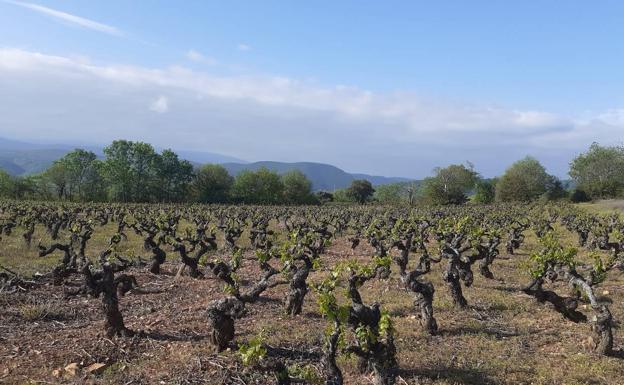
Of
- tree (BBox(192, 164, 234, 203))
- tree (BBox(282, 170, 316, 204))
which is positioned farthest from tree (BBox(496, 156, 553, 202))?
tree (BBox(192, 164, 234, 203))

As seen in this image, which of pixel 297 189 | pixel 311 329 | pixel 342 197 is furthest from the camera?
pixel 342 197

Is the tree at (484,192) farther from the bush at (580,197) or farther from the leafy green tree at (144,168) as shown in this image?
the leafy green tree at (144,168)

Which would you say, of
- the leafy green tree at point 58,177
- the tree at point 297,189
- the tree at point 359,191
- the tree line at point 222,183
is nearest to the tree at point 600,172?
the tree line at point 222,183

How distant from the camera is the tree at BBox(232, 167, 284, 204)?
106 metres

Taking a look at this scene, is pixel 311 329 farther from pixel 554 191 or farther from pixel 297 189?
pixel 554 191

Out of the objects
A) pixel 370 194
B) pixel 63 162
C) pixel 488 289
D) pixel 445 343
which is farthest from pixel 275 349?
pixel 370 194

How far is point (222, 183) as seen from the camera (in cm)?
10881

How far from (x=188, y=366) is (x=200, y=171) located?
10285 cm

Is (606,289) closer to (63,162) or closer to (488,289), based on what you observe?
(488,289)

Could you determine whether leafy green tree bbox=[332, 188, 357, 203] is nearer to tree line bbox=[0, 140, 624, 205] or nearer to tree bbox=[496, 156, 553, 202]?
tree line bbox=[0, 140, 624, 205]

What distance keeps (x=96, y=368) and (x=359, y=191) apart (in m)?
108

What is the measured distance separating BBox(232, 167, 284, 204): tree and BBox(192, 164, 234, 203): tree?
2.16 metres

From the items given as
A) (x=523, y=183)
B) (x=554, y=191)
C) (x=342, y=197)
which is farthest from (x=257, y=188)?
(x=554, y=191)

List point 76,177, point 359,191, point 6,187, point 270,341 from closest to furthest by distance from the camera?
point 270,341, point 6,187, point 76,177, point 359,191
